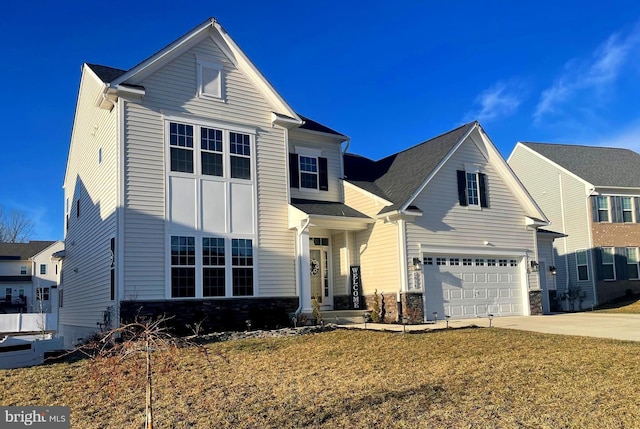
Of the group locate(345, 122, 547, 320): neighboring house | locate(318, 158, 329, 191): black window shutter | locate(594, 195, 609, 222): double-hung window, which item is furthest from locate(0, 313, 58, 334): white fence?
locate(594, 195, 609, 222): double-hung window

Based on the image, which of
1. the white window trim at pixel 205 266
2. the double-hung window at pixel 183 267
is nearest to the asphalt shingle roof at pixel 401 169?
the white window trim at pixel 205 266

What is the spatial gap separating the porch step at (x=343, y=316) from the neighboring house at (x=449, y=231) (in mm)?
1142

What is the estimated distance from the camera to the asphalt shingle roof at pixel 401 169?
709 inches

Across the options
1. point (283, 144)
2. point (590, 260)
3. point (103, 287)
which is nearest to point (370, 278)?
point (283, 144)

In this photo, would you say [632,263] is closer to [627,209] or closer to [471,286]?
[627,209]

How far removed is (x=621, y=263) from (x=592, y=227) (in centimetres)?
235

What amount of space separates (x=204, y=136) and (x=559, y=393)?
38.3 feet

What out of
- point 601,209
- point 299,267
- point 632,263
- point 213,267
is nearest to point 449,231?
point 299,267

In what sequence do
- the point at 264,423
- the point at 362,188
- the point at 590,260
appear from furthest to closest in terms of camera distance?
the point at 590,260 < the point at 362,188 < the point at 264,423

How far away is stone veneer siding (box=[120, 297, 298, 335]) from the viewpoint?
1423 cm

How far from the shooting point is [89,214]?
18359 millimetres

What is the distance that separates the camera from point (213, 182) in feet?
52.2

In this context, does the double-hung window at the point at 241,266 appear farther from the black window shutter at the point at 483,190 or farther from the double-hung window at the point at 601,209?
the double-hung window at the point at 601,209

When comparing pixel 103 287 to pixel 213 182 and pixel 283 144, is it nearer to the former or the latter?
pixel 213 182
